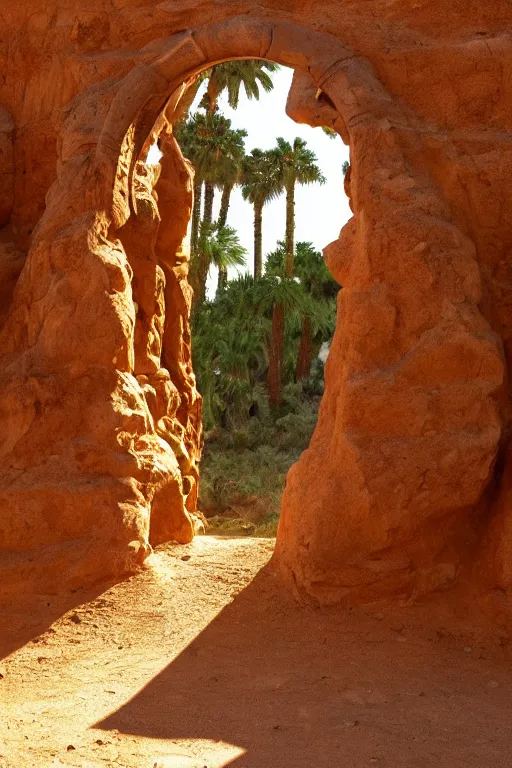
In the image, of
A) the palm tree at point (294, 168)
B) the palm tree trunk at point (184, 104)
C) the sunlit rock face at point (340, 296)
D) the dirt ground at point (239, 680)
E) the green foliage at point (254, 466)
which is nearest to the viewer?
the dirt ground at point (239, 680)

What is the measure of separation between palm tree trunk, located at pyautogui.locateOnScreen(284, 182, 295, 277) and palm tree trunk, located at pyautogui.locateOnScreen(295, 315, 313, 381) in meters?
1.53

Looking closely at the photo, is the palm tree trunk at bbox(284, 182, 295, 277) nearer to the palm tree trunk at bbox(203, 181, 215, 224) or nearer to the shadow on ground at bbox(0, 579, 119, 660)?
the palm tree trunk at bbox(203, 181, 215, 224)

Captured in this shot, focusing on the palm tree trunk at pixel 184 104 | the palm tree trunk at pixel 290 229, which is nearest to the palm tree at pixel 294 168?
the palm tree trunk at pixel 290 229

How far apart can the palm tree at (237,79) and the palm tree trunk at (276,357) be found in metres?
5.10

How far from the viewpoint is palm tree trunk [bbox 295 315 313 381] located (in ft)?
71.3

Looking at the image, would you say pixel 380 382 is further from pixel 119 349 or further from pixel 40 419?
pixel 40 419

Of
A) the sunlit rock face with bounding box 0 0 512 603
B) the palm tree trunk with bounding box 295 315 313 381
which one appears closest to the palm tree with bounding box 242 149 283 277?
the palm tree trunk with bounding box 295 315 313 381

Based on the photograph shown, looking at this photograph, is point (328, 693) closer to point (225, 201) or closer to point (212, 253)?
point (212, 253)

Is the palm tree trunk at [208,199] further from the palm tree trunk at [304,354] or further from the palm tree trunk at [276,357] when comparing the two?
the palm tree trunk at [304,354]

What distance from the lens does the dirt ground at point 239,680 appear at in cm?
389

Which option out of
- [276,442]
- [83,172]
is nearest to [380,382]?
[83,172]

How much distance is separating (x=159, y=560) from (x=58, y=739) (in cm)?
238

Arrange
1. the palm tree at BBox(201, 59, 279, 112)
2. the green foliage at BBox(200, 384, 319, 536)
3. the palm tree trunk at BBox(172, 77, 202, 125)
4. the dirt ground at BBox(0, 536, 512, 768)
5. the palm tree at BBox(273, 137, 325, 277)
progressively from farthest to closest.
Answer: the palm tree at BBox(273, 137, 325, 277) → the palm tree at BBox(201, 59, 279, 112) → the green foliage at BBox(200, 384, 319, 536) → the palm tree trunk at BBox(172, 77, 202, 125) → the dirt ground at BBox(0, 536, 512, 768)

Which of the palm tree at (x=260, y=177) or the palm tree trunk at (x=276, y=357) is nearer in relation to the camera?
the palm tree trunk at (x=276, y=357)
